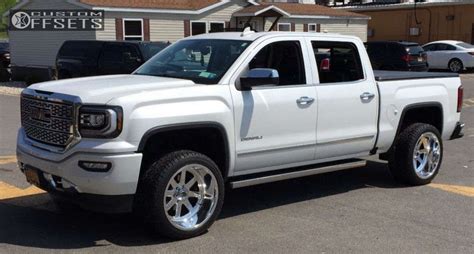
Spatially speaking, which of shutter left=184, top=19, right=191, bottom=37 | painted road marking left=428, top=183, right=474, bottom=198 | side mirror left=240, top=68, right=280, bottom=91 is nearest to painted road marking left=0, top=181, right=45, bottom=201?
side mirror left=240, top=68, right=280, bottom=91

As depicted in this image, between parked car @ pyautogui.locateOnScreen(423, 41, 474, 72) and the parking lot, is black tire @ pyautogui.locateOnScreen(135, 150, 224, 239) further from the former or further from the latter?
parked car @ pyautogui.locateOnScreen(423, 41, 474, 72)

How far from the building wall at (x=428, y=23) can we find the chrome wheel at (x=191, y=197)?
33311mm

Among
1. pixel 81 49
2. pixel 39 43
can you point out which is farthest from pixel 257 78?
pixel 39 43

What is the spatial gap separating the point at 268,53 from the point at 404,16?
3443 centimetres

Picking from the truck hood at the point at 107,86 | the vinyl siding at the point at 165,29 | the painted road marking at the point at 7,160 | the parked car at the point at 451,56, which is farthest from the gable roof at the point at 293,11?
the truck hood at the point at 107,86

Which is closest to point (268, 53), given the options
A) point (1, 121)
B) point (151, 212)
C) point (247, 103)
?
point (247, 103)

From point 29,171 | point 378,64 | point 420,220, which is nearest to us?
point 29,171

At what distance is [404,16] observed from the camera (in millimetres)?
38281

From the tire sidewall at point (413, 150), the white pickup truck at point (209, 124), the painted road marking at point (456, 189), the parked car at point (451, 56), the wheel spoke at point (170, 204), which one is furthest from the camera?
the parked car at point (451, 56)

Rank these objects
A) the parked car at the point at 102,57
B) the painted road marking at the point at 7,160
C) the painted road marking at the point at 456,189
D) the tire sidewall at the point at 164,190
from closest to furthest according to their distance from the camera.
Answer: the tire sidewall at the point at 164,190 → the painted road marking at the point at 456,189 → the painted road marking at the point at 7,160 → the parked car at the point at 102,57

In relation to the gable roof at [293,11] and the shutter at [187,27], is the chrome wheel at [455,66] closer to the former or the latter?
the gable roof at [293,11]

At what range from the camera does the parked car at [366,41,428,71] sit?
22609mm

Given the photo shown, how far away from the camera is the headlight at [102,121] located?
4730 millimetres

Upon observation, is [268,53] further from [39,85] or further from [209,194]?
[39,85]
